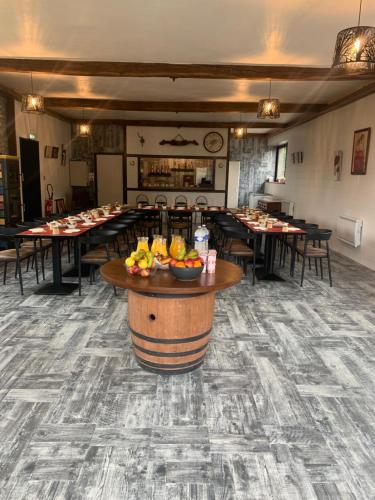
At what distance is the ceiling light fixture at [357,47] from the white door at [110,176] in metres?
10.3

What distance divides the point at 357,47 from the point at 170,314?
2.32m

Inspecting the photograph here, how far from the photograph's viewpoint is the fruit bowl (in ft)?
8.29

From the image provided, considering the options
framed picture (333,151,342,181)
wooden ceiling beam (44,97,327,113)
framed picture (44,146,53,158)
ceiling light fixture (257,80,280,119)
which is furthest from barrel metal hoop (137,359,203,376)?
framed picture (44,146,53,158)

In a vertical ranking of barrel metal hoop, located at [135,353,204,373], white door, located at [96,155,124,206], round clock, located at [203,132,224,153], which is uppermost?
round clock, located at [203,132,224,153]

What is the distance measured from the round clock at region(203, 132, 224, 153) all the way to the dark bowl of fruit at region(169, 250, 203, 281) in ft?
33.7

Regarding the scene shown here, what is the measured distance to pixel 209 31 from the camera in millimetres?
4469

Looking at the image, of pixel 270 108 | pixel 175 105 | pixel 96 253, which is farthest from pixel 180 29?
pixel 175 105

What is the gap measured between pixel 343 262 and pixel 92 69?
211 inches

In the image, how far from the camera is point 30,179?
30.0 ft

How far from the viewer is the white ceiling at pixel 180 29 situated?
381cm

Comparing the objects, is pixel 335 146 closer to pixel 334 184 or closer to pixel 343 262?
pixel 334 184

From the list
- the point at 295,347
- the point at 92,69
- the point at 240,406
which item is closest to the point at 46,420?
the point at 240,406

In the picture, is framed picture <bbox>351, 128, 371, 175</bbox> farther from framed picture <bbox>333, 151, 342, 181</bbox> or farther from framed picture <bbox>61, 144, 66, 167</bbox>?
framed picture <bbox>61, 144, 66, 167</bbox>

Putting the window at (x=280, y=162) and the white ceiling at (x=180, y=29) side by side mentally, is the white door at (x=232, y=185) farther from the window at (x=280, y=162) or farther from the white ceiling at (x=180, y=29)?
the white ceiling at (x=180, y=29)
